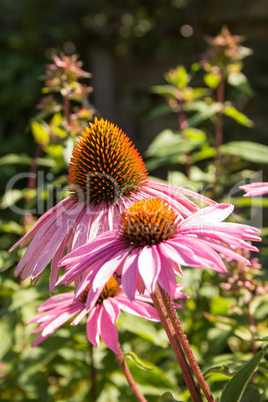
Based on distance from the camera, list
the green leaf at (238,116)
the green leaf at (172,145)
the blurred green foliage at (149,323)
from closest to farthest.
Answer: the blurred green foliage at (149,323), the green leaf at (172,145), the green leaf at (238,116)

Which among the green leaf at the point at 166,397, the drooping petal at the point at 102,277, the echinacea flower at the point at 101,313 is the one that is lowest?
the green leaf at the point at 166,397

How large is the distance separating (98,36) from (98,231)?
3.29 m

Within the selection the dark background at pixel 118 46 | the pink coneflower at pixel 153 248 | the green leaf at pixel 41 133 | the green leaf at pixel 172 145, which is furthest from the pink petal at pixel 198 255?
the dark background at pixel 118 46

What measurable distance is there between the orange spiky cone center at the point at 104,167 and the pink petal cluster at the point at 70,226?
0.02 meters

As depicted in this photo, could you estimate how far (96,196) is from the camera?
79 centimetres

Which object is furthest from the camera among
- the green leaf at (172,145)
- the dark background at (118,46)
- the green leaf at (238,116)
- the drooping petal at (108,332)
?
the dark background at (118,46)

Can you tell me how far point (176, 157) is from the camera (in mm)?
1307

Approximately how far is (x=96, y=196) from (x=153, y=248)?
0.73 feet

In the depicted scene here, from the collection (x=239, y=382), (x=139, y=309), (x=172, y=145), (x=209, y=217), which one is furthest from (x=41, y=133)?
(x=239, y=382)

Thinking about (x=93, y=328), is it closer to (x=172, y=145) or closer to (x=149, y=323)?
(x=149, y=323)

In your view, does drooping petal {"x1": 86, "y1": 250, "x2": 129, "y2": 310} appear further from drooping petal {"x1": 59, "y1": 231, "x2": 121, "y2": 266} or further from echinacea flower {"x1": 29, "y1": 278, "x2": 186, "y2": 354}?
echinacea flower {"x1": 29, "y1": 278, "x2": 186, "y2": 354}

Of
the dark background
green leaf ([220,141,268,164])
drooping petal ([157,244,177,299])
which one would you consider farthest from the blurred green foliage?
the dark background

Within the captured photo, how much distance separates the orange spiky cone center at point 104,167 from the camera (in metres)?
0.79

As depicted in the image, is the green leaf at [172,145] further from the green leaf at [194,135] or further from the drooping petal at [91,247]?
the drooping petal at [91,247]
